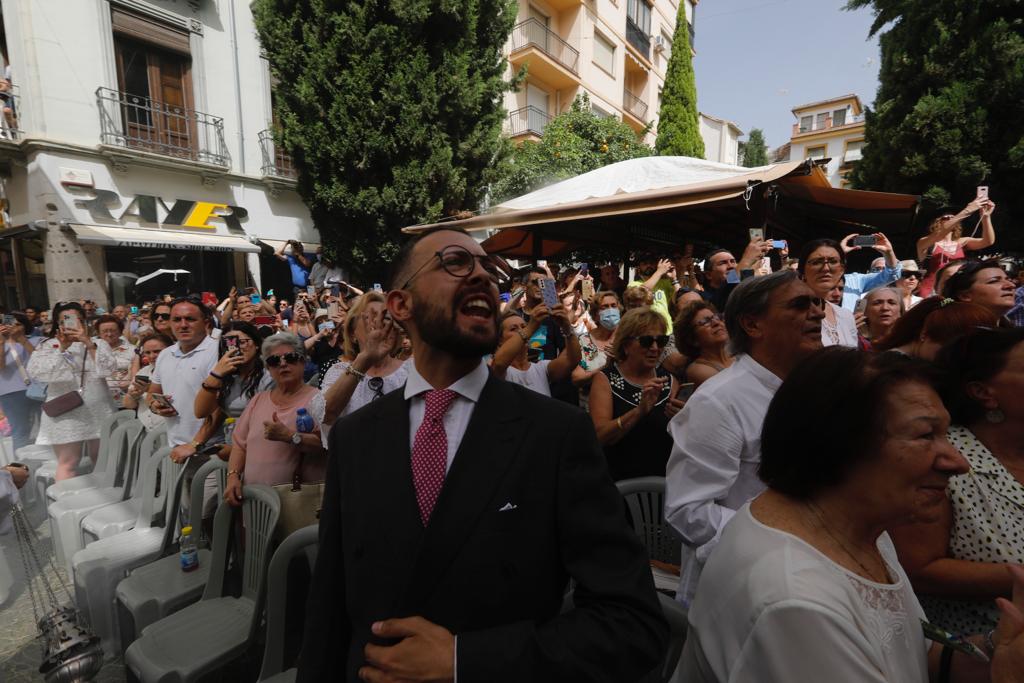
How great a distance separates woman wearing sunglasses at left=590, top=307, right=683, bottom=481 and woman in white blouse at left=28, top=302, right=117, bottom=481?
16.5ft

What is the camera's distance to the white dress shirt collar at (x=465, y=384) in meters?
1.31

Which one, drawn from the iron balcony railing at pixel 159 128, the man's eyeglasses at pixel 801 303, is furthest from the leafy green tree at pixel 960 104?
the iron balcony railing at pixel 159 128

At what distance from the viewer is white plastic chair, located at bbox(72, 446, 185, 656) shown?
2.97 meters

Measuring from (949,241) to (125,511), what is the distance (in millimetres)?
7885

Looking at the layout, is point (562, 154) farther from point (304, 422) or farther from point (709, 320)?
point (304, 422)

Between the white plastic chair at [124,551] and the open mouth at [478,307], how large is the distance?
9.37 ft

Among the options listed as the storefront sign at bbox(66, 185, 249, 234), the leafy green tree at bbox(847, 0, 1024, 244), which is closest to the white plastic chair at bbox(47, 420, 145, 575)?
the storefront sign at bbox(66, 185, 249, 234)

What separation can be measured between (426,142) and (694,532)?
1182 cm

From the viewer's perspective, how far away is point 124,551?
316 cm

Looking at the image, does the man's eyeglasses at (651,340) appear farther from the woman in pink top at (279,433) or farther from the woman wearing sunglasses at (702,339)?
the woman in pink top at (279,433)

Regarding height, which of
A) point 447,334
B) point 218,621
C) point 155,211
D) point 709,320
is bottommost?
point 218,621

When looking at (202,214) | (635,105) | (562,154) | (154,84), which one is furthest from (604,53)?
(202,214)

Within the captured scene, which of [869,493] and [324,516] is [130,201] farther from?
[869,493]

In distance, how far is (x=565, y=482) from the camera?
3.79 feet
